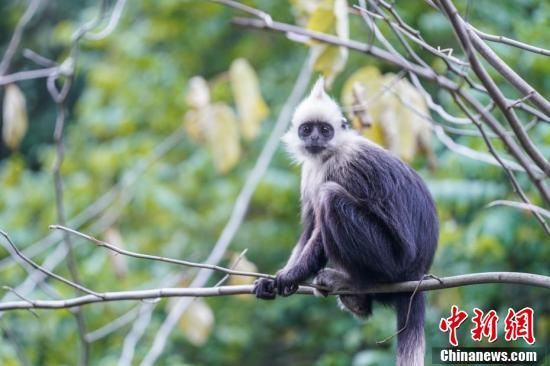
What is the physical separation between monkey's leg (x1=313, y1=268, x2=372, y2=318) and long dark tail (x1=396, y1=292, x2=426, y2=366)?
0.34m

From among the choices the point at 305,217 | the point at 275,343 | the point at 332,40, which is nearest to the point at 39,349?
the point at 275,343

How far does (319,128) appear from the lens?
18.5ft

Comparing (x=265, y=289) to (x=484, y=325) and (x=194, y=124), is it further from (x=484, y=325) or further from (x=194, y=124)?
(x=194, y=124)

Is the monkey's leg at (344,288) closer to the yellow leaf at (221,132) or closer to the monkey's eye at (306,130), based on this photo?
the monkey's eye at (306,130)

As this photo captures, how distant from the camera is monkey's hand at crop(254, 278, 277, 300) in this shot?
4.92 m

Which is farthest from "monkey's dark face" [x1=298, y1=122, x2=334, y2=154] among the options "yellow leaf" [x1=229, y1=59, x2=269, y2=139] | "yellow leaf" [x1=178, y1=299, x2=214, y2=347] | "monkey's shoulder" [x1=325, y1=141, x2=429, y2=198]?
"yellow leaf" [x1=178, y1=299, x2=214, y2=347]

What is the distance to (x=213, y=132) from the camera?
7129mm

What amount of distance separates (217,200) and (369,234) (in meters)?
6.24

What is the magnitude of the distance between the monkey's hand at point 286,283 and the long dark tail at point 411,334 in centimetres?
65

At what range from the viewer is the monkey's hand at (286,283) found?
492 cm

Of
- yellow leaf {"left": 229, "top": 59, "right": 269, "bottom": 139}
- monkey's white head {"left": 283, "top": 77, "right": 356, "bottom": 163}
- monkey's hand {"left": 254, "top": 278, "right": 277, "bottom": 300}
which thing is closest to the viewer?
monkey's hand {"left": 254, "top": 278, "right": 277, "bottom": 300}

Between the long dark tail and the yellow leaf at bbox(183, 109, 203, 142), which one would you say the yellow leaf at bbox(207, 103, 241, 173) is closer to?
the yellow leaf at bbox(183, 109, 203, 142)

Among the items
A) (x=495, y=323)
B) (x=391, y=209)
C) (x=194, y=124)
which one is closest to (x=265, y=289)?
(x=391, y=209)

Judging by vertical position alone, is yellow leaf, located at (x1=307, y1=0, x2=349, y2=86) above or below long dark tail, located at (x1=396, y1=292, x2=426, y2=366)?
above
